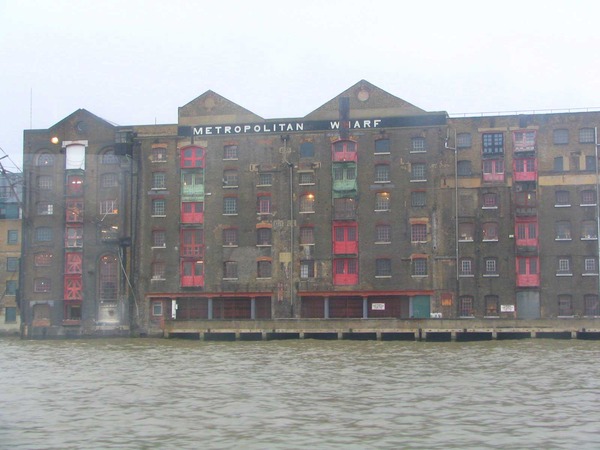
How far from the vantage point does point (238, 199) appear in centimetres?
6512

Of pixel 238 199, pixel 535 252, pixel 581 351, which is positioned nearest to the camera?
pixel 581 351

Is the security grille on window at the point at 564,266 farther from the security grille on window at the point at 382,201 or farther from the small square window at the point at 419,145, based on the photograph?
the security grille on window at the point at 382,201

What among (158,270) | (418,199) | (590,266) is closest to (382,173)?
(418,199)

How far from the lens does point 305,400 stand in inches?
1044

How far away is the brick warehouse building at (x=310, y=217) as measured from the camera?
201ft

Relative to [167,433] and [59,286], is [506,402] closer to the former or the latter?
[167,433]

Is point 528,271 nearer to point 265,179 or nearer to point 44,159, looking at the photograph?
point 265,179

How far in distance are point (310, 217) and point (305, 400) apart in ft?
125

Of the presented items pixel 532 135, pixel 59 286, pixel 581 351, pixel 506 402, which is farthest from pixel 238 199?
pixel 506 402

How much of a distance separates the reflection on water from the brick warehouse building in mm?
17496

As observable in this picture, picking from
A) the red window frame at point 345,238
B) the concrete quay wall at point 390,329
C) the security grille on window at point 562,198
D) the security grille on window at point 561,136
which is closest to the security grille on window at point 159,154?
the concrete quay wall at point 390,329

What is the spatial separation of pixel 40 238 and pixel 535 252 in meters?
35.9

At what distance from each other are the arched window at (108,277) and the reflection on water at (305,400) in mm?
21526

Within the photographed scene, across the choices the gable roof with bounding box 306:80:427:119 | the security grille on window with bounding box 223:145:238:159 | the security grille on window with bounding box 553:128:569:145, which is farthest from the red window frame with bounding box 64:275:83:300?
the security grille on window with bounding box 553:128:569:145
